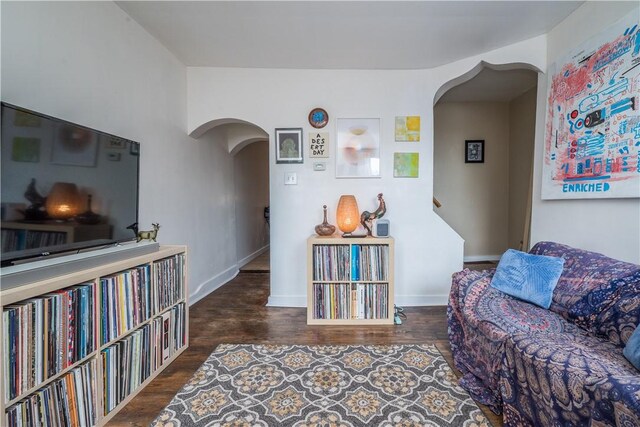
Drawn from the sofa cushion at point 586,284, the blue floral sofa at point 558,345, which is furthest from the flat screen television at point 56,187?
the sofa cushion at point 586,284

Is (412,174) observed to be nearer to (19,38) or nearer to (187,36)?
(187,36)

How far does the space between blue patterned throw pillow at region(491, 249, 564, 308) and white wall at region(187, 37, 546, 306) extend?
990 mm

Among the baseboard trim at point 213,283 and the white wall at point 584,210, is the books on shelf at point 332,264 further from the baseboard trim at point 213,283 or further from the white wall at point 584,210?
the white wall at point 584,210

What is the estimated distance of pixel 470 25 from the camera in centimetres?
203

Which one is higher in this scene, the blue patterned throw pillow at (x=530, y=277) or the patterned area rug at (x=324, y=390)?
the blue patterned throw pillow at (x=530, y=277)

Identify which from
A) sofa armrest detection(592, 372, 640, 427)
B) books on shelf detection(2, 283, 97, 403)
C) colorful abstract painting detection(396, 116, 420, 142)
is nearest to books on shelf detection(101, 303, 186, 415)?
books on shelf detection(2, 283, 97, 403)

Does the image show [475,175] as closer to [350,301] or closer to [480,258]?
[480,258]

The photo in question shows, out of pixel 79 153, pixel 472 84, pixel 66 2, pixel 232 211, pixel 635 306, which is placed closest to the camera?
pixel 635 306

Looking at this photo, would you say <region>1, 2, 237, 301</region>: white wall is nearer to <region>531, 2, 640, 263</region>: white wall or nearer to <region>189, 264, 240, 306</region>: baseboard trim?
<region>189, 264, 240, 306</region>: baseboard trim

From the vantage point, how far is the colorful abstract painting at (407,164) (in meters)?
2.69

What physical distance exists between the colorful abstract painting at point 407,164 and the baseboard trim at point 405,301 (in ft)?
4.01

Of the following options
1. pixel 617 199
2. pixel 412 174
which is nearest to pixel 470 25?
pixel 412 174

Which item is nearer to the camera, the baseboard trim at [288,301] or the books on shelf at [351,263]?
the books on shelf at [351,263]

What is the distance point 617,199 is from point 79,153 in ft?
9.79
